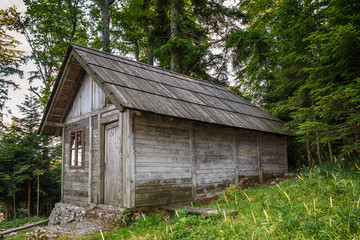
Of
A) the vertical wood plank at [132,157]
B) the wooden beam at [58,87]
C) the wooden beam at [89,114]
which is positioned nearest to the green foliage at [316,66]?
the vertical wood plank at [132,157]

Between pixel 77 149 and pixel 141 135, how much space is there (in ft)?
11.5

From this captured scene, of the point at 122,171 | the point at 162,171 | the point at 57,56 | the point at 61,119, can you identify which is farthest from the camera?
the point at 57,56

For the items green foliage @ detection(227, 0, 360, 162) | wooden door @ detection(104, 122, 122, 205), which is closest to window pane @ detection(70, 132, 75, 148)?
wooden door @ detection(104, 122, 122, 205)

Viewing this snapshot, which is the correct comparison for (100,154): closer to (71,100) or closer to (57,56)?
(71,100)

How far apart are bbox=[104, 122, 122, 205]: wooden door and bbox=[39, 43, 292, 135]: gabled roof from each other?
56.4 inches

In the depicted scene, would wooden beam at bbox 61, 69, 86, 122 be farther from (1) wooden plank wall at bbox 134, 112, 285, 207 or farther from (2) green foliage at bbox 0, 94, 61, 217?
(2) green foliage at bbox 0, 94, 61, 217

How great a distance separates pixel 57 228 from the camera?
6543 millimetres

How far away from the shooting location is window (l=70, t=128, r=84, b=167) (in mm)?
9589

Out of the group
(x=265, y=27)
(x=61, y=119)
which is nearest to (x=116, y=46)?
(x=265, y=27)

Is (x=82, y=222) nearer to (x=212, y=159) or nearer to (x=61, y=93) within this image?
(x=212, y=159)

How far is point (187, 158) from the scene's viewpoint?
352 inches

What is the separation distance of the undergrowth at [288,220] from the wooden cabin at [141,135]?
1.48 metres

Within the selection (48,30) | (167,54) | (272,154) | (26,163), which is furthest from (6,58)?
(272,154)

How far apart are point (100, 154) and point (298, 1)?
9282 millimetres
